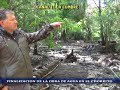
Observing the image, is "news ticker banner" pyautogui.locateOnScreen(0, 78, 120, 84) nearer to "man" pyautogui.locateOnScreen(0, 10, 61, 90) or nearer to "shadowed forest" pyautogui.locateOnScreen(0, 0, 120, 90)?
"man" pyautogui.locateOnScreen(0, 10, 61, 90)

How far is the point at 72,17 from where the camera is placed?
34531 mm

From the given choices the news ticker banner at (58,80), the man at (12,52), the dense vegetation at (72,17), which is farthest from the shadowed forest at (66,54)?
the man at (12,52)

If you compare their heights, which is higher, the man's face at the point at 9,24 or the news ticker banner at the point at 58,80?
the man's face at the point at 9,24

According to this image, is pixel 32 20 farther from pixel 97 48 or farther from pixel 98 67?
pixel 97 48

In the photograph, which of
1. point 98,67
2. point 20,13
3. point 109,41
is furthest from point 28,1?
point 109,41

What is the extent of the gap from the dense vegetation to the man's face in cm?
598

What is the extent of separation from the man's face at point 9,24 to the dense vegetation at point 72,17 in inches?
236

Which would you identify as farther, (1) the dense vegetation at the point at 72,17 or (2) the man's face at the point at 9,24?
(1) the dense vegetation at the point at 72,17

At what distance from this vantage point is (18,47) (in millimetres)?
3355

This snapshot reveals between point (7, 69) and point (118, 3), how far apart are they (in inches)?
744

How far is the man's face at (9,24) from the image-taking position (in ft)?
11.0

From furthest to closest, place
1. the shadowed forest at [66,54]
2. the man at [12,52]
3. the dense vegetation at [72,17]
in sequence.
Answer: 1. the dense vegetation at [72,17]
2. the shadowed forest at [66,54]
3. the man at [12,52]

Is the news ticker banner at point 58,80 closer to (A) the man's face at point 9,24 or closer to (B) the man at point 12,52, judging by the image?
(B) the man at point 12,52

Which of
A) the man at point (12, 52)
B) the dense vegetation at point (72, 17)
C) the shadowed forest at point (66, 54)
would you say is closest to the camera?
the man at point (12, 52)
